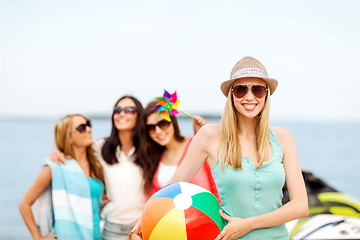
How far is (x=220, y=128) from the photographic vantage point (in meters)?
2.07

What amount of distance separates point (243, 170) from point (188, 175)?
1.23ft

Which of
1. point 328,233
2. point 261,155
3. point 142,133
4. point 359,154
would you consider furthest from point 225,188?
point 359,154

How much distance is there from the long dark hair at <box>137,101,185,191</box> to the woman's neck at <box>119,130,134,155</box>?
0.58 feet

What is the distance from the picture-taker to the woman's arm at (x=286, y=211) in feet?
6.10

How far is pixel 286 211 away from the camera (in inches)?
74.1

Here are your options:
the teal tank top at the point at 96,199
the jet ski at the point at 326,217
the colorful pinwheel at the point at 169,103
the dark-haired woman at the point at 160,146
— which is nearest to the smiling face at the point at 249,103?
the colorful pinwheel at the point at 169,103

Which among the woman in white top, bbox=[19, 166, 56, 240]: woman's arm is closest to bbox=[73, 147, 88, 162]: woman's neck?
the woman in white top

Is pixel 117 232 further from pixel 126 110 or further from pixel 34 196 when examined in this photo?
pixel 126 110

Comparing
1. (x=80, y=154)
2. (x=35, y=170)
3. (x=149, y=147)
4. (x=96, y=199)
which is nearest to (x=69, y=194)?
(x=96, y=199)

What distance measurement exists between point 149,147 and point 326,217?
10.0 ft

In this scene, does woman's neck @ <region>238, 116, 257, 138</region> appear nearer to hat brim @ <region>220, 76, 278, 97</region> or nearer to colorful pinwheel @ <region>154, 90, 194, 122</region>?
hat brim @ <region>220, 76, 278, 97</region>

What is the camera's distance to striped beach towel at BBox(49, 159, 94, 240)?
3076mm

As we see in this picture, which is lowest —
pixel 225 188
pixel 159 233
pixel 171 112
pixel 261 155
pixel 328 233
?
pixel 328 233

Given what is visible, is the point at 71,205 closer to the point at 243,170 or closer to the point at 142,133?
the point at 142,133
